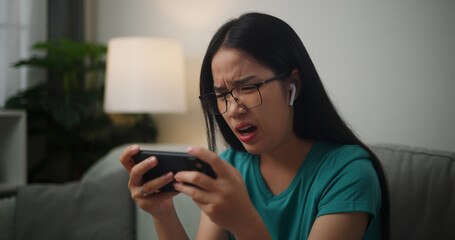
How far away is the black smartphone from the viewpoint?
0.71 meters

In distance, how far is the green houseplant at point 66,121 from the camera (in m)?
2.27

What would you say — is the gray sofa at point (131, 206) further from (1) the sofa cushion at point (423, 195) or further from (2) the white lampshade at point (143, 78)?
(2) the white lampshade at point (143, 78)

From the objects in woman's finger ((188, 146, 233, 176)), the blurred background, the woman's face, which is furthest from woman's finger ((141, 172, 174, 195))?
the blurred background

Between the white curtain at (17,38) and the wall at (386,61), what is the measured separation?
1.50 metres

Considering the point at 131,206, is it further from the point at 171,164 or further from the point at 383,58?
the point at 383,58

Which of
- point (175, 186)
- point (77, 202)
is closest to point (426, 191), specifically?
point (175, 186)

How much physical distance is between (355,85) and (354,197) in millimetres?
718

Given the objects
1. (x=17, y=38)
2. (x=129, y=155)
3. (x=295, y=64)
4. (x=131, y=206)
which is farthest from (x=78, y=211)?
(x=17, y=38)

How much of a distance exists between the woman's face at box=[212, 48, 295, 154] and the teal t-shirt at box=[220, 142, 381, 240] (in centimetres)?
13

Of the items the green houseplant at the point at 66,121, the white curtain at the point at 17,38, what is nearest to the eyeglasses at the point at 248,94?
the green houseplant at the point at 66,121

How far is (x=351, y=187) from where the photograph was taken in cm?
86

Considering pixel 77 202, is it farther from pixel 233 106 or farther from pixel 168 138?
pixel 168 138

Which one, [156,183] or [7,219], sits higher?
[156,183]

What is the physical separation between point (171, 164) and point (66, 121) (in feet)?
Result: 5.49
